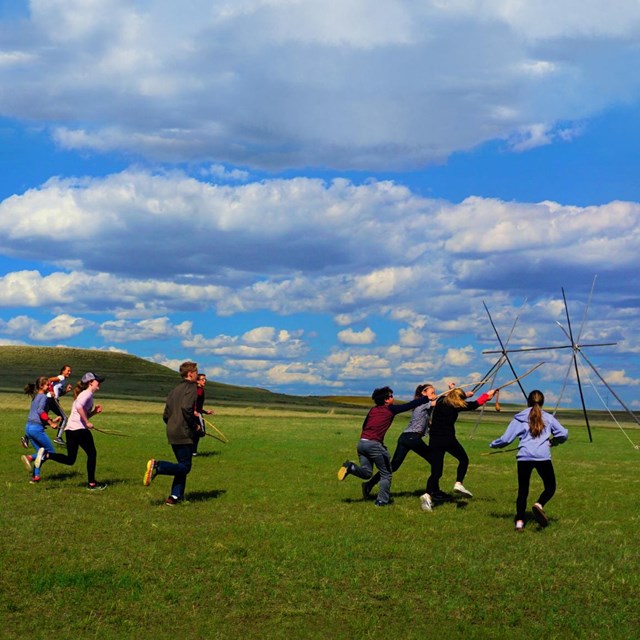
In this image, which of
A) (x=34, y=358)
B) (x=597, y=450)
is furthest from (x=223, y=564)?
(x=34, y=358)

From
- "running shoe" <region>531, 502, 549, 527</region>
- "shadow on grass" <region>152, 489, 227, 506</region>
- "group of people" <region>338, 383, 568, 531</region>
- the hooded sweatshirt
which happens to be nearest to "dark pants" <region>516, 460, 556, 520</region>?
the hooded sweatshirt

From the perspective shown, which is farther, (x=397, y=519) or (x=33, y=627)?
(x=397, y=519)

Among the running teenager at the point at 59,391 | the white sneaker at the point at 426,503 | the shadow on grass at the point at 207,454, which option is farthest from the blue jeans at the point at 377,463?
the shadow on grass at the point at 207,454

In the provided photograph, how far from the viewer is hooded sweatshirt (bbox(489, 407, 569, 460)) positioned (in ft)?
48.5

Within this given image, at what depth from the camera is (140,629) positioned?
912 cm

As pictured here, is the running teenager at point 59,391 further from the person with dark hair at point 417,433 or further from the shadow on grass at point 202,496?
the person with dark hair at point 417,433

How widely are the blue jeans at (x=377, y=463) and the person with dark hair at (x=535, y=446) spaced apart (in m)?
2.88

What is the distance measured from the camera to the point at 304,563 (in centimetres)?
1178

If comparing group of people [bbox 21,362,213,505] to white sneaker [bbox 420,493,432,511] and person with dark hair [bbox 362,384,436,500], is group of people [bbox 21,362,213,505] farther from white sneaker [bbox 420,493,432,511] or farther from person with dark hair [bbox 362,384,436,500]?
white sneaker [bbox 420,493,432,511]

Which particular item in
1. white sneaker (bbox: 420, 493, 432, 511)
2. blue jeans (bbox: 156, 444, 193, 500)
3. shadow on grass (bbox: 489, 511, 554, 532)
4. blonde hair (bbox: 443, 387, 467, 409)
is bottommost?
shadow on grass (bbox: 489, 511, 554, 532)

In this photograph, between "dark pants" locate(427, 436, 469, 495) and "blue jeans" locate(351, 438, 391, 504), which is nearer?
"blue jeans" locate(351, 438, 391, 504)

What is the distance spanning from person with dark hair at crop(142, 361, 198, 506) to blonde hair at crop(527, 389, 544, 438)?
644cm

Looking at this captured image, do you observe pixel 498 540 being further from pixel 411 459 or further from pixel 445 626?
pixel 411 459

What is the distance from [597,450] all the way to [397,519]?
963 inches
